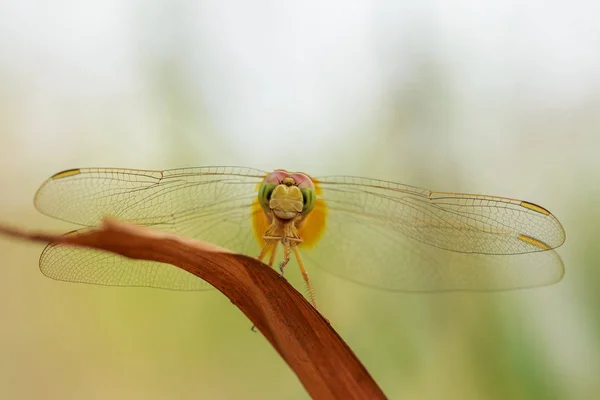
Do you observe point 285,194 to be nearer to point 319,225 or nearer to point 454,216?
point 319,225

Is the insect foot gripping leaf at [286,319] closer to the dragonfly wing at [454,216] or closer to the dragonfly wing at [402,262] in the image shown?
the dragonfly wing at [454,216]

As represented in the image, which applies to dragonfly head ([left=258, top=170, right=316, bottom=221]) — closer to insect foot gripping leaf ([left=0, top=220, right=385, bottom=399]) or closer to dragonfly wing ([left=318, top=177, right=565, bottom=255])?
dragonfly wing ([left=318, top=177, right=565, bottom=255])

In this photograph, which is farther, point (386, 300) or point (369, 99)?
point (369, 99)

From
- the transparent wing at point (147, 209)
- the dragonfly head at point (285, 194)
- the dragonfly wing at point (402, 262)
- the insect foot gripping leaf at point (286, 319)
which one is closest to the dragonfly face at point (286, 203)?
the dragonfly head at point (285, 194)

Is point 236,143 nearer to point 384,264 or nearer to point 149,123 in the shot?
point 149,123

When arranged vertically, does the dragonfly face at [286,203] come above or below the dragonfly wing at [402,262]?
above

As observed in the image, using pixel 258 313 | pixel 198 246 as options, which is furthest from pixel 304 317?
pixel 198 246

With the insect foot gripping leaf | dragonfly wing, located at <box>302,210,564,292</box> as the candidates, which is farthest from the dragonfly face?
the insect foot gripping leaf
